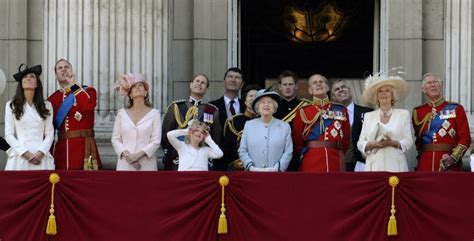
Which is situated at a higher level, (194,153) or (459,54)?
(459,54)

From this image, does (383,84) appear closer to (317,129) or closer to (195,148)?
(317,129)

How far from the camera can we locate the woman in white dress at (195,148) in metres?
15.3

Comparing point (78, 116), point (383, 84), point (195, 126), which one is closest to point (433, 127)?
point (383, 84)

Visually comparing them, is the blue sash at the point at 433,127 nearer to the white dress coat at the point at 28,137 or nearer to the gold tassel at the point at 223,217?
the gold tassel at the point at 223,217

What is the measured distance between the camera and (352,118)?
1641cm

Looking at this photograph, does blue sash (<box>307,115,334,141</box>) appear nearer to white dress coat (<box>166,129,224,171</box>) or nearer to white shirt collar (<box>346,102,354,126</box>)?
white shirt collar (<box>346,102,354,126</box>)

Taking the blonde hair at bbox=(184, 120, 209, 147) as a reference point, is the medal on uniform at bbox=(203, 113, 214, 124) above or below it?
above

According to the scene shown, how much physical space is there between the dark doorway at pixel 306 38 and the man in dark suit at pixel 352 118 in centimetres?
376

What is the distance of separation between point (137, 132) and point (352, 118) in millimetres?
2466

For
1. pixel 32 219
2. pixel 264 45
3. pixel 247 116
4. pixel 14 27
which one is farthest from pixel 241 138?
pixel 264 45

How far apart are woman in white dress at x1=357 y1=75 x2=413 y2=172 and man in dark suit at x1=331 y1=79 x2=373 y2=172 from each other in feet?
1.83

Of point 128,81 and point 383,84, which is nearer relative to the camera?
point 383,84

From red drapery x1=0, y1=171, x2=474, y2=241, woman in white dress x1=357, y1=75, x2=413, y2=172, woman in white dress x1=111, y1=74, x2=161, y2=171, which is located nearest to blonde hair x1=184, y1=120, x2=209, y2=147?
woman in white dress x1=111, y1=74, x2=161, y2=171

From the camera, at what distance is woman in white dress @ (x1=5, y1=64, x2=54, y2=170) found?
1533 cm
